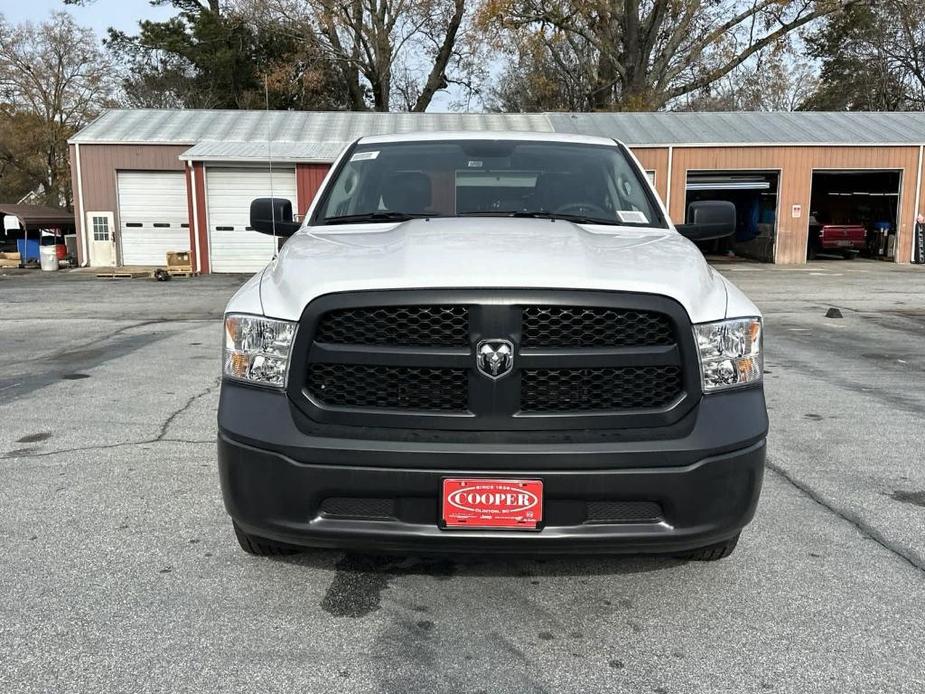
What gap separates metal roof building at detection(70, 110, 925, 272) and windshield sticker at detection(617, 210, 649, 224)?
728 inches

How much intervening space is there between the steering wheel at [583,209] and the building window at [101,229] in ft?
73.4

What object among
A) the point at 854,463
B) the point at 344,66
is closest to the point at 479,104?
the point at 344,66

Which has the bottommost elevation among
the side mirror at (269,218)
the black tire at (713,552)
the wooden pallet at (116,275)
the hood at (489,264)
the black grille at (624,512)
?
the wooden pallet at (116,275)

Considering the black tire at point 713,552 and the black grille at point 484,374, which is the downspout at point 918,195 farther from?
the black grille at point 484,374

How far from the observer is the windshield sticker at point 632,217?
4.04 metres

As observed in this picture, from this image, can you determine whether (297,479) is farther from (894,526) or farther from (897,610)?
(894,526)

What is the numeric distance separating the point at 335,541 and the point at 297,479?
0.25m

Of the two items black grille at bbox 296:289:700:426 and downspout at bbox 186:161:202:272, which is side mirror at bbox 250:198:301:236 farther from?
downspout at bbox 186:161:202:272

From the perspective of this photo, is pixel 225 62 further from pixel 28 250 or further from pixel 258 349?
pixel 258 349

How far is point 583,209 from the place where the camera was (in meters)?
4.11

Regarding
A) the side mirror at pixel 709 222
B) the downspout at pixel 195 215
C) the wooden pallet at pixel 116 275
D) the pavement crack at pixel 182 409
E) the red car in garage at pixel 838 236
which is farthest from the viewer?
the red car in garage at pixel 838 236

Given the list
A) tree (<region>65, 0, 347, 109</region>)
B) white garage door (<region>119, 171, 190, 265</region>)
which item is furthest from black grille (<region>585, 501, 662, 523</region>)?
tree (<region>65, 0, 347, 109</region>)

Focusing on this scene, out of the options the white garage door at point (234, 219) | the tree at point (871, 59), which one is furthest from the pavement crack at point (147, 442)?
the tree at point (871, 59)

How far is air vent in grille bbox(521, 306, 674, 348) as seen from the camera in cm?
270
